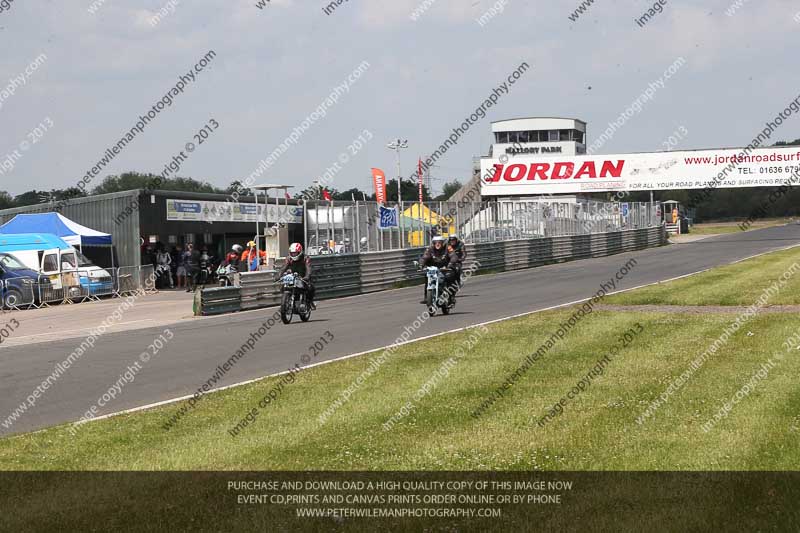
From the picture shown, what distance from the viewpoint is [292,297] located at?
18844 millimetres

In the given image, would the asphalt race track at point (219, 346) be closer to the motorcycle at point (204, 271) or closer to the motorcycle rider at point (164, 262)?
the motorcycle rider at point (164, 262)

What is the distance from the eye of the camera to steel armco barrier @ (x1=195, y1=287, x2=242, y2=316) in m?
22.4

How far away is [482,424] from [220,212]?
113ft

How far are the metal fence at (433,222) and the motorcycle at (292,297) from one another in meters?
6.79

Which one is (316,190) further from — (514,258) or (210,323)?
(210,323)

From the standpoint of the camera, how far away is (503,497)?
5730mm

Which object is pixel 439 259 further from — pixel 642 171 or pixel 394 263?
pixel 642 171

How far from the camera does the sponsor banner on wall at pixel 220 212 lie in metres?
38.3

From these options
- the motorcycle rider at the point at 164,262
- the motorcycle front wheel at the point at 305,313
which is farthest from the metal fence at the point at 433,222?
the motorcycle rider at the point at 164,262

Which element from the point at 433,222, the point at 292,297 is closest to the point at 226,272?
the point at 433,222

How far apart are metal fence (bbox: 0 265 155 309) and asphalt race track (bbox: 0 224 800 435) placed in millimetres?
9589

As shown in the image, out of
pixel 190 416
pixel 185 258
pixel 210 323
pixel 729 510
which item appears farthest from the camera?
pixel 185 258

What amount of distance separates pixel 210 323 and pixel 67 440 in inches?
481

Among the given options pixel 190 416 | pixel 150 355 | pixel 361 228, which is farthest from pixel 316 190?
pixel 190 416
